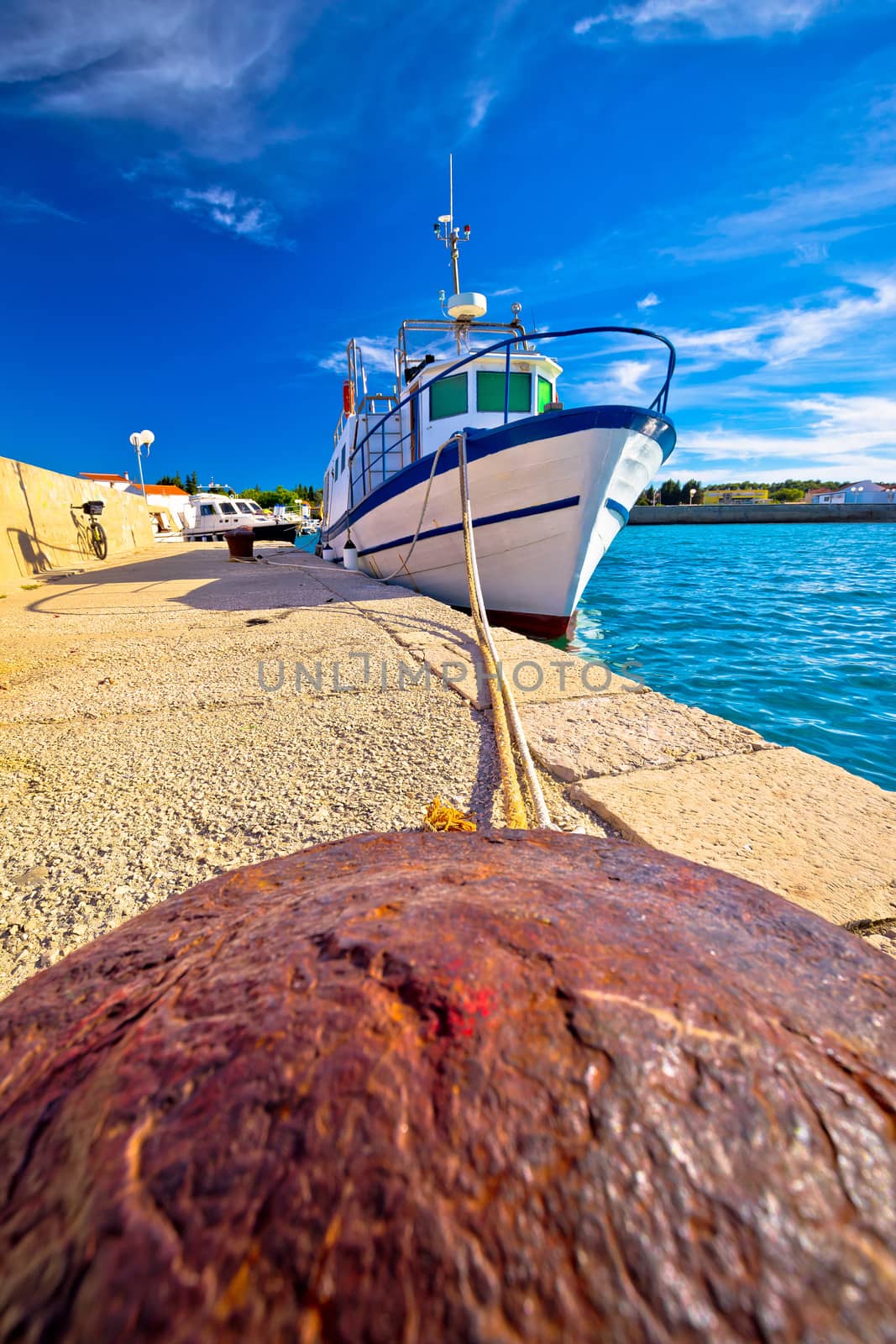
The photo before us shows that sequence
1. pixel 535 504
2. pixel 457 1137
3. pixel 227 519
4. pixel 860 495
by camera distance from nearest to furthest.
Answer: pixel 457 1137 → pixel 535 504 → pixel 227 519 → pixel 860 495

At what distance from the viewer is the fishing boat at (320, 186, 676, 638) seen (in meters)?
5.82

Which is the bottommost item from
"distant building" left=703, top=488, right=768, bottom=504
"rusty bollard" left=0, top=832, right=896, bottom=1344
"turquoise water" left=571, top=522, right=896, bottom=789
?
"turquoise water" left=571, top=522, right=896, bottom=789

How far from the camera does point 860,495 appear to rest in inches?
2699

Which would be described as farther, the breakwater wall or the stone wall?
the breakwater wall

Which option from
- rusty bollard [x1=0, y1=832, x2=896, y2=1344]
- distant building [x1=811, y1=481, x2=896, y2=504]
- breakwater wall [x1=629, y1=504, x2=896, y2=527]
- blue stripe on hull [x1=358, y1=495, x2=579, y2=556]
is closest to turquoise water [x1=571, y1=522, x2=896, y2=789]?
blue stripe on hull [x1=358, y1=495, x2=579, y2=556]

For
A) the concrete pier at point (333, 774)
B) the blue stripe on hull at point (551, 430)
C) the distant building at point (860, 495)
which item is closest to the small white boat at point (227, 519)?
the blue stripe on hull at point (551, 430)

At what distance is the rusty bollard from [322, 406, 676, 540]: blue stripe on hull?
19.0 feet

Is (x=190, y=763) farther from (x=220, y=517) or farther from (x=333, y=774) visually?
(x=220, y=517)

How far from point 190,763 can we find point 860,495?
85.7 metres

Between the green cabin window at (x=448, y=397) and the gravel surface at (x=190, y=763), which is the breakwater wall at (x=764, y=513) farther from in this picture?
the gravel surface at (x=190, y=763)

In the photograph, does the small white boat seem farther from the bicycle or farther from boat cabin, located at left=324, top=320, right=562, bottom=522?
boat cabin, located at left=324, top=320, right=562, bottom=522

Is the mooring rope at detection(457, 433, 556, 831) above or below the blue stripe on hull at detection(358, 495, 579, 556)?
below

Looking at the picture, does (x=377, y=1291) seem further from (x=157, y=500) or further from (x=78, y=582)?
(x=157, y=500)

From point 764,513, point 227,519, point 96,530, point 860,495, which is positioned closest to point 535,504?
point 96,530
